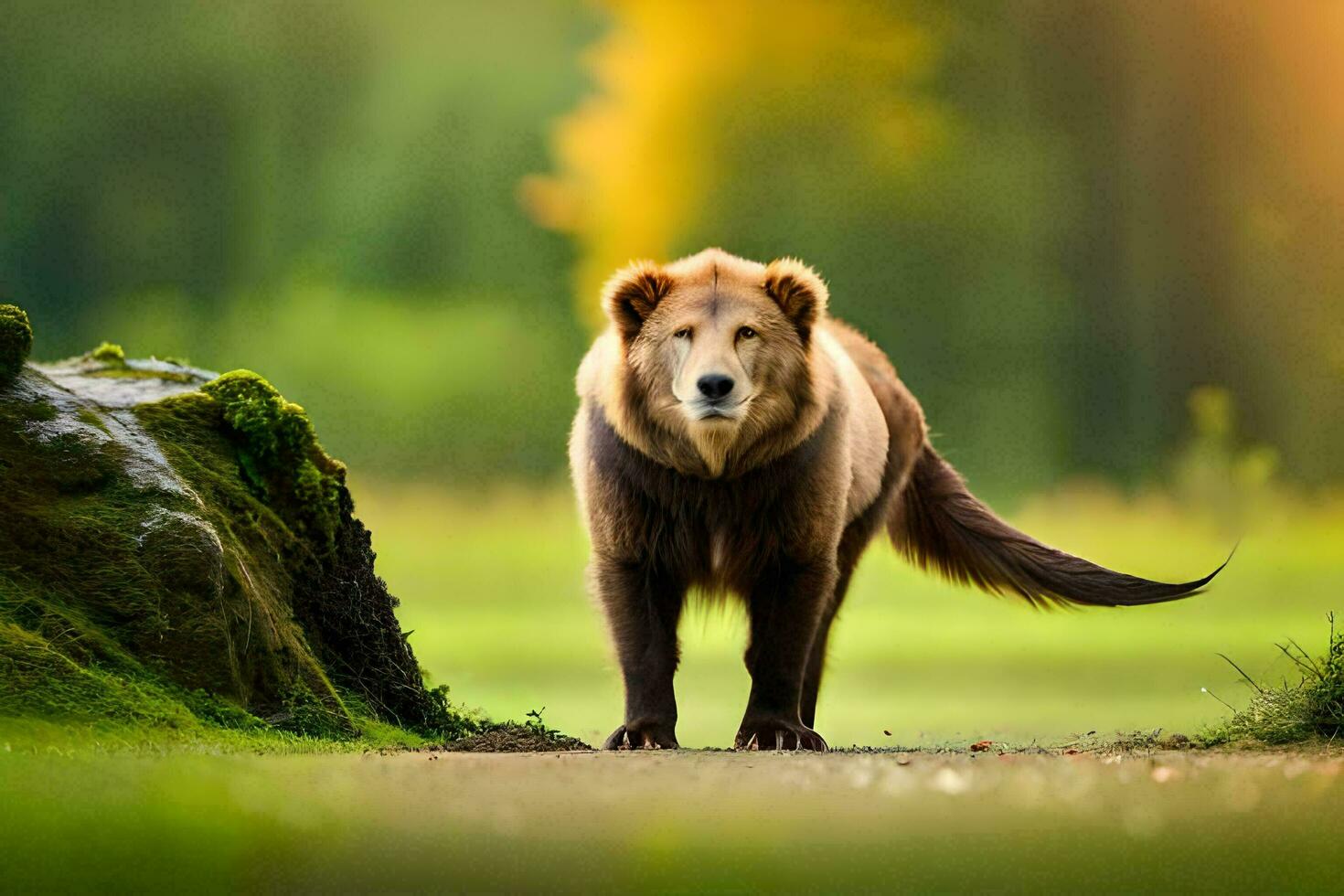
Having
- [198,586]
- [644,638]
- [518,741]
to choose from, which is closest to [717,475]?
[644,638]

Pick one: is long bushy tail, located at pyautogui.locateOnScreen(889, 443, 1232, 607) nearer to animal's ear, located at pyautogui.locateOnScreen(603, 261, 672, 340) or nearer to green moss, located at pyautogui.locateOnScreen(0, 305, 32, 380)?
animal's ear, located at pyautogui.locateOnScreen(603, 261, 672, 340)

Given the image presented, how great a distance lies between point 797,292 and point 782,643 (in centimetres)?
181

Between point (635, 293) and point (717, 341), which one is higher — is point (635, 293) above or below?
above

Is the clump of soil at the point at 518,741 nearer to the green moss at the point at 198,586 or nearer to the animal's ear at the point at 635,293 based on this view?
the green moss at the point at 198,586

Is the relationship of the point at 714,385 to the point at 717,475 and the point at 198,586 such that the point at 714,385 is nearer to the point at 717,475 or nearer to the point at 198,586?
the point at 717,475

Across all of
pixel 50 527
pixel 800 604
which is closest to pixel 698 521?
pixel 800 604

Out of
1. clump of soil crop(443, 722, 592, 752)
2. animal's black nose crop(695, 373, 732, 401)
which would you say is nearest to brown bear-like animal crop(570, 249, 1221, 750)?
animal's black nose crop(695, 373, 732, 401)

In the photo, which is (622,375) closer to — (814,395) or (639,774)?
(814,395)

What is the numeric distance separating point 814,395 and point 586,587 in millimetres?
1657

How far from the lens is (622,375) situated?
7512mm

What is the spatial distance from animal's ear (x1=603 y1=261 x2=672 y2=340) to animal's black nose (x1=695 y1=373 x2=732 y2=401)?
2.37 ft

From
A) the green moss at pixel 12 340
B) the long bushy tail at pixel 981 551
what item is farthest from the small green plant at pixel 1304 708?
the green moss at pixel 12 340

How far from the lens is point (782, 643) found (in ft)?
24.9

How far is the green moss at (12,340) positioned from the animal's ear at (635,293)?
9.73 ft
